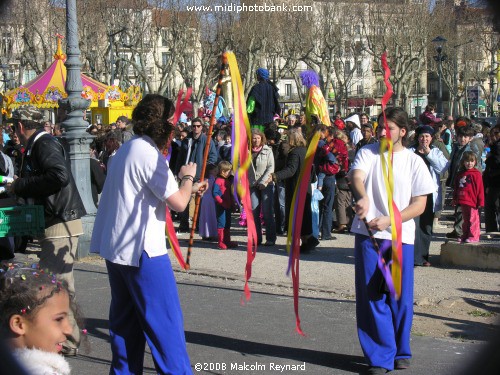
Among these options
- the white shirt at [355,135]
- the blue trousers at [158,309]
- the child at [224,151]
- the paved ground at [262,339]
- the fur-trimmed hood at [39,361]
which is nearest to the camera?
the fur-trimmed hood at [39,361]

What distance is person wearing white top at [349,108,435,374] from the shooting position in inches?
216

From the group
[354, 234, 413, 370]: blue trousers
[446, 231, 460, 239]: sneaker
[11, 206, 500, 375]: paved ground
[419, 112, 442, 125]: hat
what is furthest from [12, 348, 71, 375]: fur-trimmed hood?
[419, 112, 442, 125]: hat

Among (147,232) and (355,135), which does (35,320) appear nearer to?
(147,232)

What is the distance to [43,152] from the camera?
5.86 m

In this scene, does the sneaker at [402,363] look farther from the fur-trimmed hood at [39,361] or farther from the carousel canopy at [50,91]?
the carousel canopy at [50,91]

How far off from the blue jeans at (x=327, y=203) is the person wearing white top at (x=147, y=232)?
284 inches

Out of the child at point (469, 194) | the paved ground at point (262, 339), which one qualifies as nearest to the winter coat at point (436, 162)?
the child at point (469, 194)

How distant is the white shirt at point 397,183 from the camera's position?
5.57 m

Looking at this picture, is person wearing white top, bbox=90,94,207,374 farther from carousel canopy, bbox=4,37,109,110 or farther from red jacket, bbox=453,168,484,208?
carousel canopy, bbox=4,37,109,110

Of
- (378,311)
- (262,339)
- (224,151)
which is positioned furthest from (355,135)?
(378,311)

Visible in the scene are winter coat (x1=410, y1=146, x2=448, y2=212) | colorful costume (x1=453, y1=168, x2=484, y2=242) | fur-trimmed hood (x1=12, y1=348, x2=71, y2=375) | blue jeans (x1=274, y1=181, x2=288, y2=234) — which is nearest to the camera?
fur-trimmed hood (x1=12, y1=348, x2=71, y2=375)

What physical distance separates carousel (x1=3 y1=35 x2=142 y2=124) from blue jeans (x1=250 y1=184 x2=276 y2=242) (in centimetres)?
1415

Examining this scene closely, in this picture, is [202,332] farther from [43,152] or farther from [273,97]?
[273,97]

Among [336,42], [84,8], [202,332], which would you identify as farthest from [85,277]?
[336,42]
